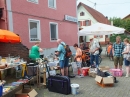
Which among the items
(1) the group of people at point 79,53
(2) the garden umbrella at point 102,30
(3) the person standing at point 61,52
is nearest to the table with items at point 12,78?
(1) the group of people at point 79,53

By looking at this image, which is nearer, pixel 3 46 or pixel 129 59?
pixel 129 59

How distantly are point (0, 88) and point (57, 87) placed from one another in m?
1.91

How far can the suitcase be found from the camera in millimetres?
5523

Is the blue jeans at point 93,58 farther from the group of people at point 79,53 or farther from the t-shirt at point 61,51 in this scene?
the t-shirt at point 61,51

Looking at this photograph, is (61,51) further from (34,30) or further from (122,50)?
(34,30)

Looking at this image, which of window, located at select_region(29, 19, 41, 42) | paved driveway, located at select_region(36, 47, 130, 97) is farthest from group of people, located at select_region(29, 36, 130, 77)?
window, located at select_region(29, 19, 41, 42)

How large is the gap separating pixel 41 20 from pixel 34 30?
91cm

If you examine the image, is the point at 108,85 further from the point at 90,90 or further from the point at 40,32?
the point at 40,32

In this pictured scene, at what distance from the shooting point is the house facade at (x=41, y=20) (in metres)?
9.64

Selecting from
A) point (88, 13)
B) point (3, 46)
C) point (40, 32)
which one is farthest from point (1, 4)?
point (88, 13)

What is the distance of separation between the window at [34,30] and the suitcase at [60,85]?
5901 mm

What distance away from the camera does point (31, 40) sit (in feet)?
36.8

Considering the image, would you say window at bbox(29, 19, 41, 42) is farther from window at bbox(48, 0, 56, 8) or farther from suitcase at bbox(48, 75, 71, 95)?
suitcase at bbox(48, 75, 71, 95)

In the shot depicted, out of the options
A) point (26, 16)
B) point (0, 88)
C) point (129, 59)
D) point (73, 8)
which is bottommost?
point (0, 88)
